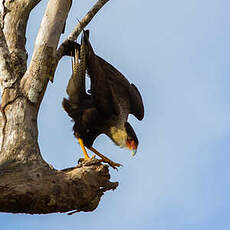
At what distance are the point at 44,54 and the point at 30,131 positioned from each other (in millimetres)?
1119

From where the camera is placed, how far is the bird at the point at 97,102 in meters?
7.07

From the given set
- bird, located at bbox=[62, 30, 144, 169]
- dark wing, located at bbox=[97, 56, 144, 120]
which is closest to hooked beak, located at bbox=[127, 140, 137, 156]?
bird, located at bbox=[62, 30, 144, 169]

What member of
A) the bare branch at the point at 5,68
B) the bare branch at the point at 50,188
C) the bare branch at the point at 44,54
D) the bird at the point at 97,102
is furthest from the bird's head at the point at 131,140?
the bare branch at the point at 5,68

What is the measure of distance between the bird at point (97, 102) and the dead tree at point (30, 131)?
1.40 feet

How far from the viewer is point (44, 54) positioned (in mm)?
6309

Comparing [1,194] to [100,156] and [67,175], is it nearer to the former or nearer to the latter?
[67,175]

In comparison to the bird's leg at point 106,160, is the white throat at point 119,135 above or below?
above

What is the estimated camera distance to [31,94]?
6.12 meters

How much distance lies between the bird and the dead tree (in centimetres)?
43

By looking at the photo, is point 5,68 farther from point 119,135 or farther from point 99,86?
point 119,135

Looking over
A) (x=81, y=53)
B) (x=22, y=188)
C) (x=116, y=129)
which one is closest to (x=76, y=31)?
(x=81, y=53)

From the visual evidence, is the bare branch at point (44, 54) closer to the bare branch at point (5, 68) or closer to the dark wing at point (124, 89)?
the bare branch at point (5, 68)

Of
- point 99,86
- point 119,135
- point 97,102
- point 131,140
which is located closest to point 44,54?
point 99,86

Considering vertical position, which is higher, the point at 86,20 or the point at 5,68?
the point at 86,20
